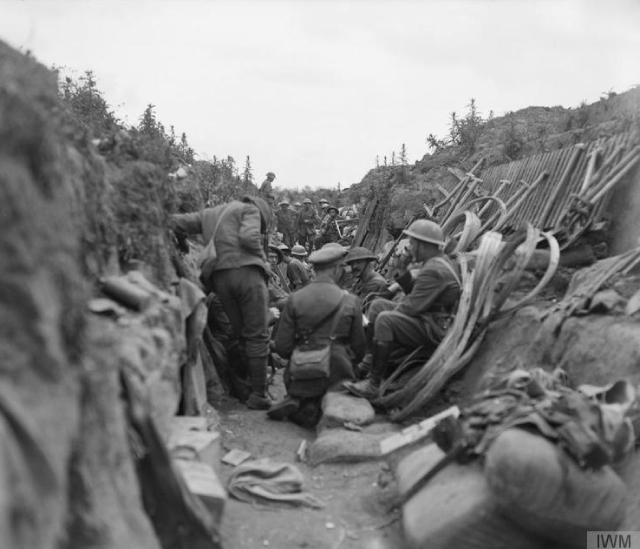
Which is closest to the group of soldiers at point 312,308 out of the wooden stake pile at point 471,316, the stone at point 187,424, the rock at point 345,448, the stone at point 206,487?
the wooden stake pile at point 471,316

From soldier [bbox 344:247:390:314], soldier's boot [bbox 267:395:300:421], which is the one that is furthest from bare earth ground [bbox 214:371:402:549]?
soldier [bbox 344:247:390:314]

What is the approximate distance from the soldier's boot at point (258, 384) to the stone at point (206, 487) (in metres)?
3.03

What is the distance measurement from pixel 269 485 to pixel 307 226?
15.2 meters

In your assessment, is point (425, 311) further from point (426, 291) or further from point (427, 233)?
point (427, 233)

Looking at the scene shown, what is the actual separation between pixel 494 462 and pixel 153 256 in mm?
2898

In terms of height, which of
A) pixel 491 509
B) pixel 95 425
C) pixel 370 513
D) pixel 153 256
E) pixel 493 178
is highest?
pixel 493 178

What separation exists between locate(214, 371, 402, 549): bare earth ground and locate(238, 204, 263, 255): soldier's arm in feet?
6.04

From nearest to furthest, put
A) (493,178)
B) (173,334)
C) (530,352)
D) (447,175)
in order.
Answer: (173,334) < (530,352) < (493,178) < (447,175)

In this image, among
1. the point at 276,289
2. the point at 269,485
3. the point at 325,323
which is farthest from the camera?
the point at 276,289

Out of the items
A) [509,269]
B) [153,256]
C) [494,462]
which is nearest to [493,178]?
[509,269]

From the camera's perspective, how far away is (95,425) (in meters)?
2.43

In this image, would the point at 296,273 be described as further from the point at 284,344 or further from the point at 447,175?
the point at 284,344
